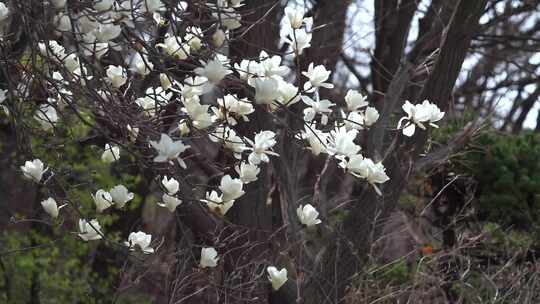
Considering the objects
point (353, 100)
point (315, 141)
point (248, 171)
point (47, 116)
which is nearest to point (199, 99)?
point (248, 171)

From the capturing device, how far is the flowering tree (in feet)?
9.21

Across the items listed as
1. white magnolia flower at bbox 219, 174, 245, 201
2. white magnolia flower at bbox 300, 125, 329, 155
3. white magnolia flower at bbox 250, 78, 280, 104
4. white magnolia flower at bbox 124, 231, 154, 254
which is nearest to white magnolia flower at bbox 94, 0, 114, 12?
white magnolia flower at bbox 250, 78, 280, 104

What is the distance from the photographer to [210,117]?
2838 millimetres

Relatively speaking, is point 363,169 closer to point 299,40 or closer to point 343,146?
point 343,146

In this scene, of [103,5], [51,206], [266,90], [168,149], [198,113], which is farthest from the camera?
[51,206]

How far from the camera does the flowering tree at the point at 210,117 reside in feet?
9.21

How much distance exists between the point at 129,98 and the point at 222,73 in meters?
1.13

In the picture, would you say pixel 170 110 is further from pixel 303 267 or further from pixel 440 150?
pixel 440 150

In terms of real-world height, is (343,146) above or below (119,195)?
above

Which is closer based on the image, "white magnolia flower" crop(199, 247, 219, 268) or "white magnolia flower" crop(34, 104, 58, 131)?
"white magnolia flower" crop(199, 247, 219, 268)

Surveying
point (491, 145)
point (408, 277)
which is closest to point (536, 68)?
point (491, 145)

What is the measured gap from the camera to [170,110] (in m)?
3.77

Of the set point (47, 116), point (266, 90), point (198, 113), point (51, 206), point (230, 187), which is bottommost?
point (51, 206)

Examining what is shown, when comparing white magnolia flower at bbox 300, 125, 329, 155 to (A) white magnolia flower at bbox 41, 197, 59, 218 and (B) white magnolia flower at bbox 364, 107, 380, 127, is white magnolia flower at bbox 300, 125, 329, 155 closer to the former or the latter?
(B) white magnolia flower at bbox 364, 107, 380, 127
